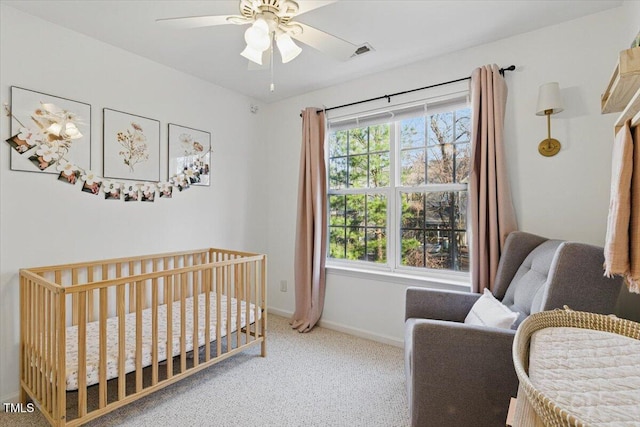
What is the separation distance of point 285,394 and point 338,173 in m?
2.02

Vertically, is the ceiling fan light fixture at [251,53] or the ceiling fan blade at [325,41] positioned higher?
the ceiling fan blade at [325,41]

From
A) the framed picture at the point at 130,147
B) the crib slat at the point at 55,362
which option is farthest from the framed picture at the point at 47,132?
the crib slat at the point at 55,362

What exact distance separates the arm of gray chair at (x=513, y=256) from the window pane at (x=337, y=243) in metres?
1.49

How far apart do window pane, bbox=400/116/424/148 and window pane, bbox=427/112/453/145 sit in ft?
0.23

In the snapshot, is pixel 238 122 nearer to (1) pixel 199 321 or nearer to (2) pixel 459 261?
(1) pixel 199 321

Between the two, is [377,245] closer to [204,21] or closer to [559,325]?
[559,325]

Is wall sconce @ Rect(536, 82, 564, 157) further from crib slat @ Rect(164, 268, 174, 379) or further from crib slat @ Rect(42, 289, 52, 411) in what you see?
crib slat @ Rect(42, 289, 52, 411)

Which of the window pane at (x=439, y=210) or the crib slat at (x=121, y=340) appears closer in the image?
the crib slat at (x=121, y=340)

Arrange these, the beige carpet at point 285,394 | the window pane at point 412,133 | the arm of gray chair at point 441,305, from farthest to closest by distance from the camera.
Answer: the window pane at point 412,133, the arm of gray chair at point 441,305, the beige carpet at point 285,394

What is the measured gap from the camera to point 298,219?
3146 mm

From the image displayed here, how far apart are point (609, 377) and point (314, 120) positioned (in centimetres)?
284

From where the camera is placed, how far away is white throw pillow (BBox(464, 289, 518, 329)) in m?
1.51

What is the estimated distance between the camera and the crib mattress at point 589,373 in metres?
0.53

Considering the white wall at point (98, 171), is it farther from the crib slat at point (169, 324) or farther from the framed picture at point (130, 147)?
the crib slat at point (169, 324)
